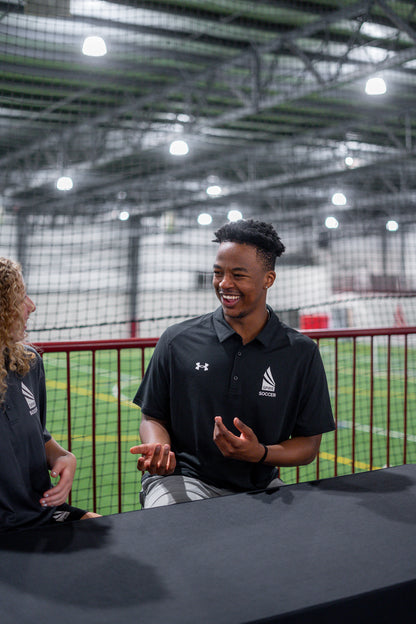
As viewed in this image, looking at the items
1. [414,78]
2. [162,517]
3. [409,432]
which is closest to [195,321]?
[162,517]

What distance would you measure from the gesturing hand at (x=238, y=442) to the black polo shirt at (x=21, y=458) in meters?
0.54

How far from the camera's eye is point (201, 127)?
12.5 metres

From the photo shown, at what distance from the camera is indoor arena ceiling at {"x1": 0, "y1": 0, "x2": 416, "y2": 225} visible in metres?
8.74

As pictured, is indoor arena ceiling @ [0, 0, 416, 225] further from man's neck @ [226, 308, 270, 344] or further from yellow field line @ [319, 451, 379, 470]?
yellow field line @ [319, 451, 379, 470]

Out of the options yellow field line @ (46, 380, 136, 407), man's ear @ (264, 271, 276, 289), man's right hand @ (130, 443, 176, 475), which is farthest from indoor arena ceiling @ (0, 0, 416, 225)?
man's right hand @ (130, 443, 176, 475)

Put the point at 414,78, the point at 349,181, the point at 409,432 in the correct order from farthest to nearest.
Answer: the point at 349,181 < the point at 414,78 < the point at 409,432

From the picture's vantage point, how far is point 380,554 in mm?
1300

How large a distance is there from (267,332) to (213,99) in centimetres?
1128

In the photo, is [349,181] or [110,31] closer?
[110,31]

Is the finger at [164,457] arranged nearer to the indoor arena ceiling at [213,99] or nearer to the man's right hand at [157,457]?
the man's right hand at [157,457]

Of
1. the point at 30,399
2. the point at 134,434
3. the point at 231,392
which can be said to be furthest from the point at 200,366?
the point at 134,434

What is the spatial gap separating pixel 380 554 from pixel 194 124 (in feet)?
36.3

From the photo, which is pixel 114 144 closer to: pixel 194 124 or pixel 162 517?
pixel 194 124

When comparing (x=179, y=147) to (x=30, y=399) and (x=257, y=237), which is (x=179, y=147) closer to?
(x=257, y=237)
